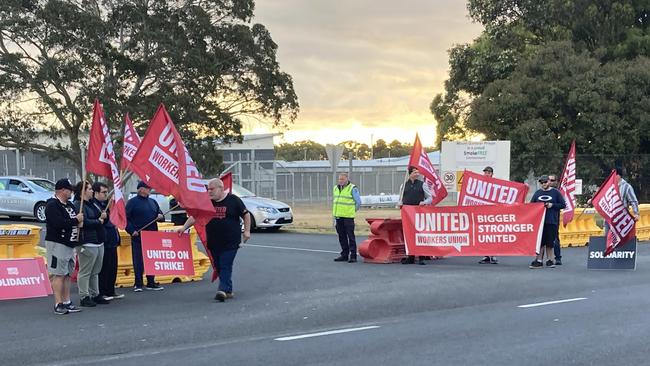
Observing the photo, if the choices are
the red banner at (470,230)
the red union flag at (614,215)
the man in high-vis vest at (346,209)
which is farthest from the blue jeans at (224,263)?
the red union flag at (614,215)

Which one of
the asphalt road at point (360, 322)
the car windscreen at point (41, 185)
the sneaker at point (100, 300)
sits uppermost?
the car windscreen at point (41, 185)

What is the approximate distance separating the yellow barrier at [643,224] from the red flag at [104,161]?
14011mm

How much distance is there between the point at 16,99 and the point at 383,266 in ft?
72.7

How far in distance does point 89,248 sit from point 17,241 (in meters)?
2.07

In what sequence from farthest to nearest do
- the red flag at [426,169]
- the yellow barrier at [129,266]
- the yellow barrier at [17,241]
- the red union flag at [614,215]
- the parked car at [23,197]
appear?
the parked car at [23,197] → the red flag at [426,169] → the red union flag at [614,215] → the yellow barrier at [129,266] → the yellow barrier at [17,241]

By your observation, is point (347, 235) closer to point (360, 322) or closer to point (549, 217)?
point (549, 217)

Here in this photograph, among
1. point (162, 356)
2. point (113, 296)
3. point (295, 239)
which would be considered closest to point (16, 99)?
point (295, 239)

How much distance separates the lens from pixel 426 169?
14023 mm

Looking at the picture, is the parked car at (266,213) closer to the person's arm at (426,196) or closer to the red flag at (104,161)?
the person's arm at (426,196)

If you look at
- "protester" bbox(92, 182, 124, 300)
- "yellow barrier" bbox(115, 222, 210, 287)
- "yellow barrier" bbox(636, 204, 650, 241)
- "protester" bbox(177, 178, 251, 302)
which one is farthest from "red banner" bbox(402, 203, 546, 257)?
"yellow barrier" bbox(636, 204, 650, 241)

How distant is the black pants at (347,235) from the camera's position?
13.6m

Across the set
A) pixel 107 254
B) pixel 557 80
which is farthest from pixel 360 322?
pixel 557 80

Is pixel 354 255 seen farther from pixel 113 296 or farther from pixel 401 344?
pixel 401 344

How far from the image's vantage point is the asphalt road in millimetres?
6621
